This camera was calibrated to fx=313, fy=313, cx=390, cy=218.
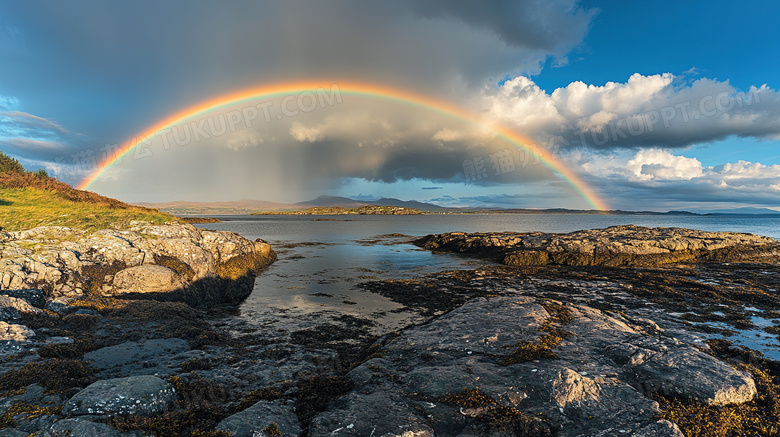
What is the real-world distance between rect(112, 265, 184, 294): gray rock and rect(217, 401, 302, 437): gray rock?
12089 mm

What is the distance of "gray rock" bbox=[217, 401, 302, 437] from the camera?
16.7 ft

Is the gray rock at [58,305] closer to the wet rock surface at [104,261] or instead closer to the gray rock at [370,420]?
the wet rock surface at [104,261]

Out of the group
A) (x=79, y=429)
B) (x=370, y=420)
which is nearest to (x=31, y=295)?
(x=79, y=429)

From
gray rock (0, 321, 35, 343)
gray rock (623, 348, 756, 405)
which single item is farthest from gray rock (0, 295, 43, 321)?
gray rock (623, 348, 756, 405)

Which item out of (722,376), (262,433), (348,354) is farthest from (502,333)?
(262,433)

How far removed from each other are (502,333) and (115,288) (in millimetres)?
16237

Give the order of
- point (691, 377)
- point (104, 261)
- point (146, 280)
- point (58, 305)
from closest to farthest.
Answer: point (691, 377) → point (58, 305) → point (146, 280) → point (104, 261)

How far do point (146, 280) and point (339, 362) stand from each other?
11.2 m

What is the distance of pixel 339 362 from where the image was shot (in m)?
9.67

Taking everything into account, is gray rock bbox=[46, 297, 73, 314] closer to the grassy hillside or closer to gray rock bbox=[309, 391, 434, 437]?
the grassy hillside

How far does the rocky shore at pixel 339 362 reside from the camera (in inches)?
210

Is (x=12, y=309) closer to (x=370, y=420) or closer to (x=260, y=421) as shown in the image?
(x=260, y=421)

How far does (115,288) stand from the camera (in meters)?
13.9

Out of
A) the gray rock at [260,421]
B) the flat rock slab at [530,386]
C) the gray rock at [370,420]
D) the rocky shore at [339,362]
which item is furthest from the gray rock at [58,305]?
the gray rock at [370,420]
